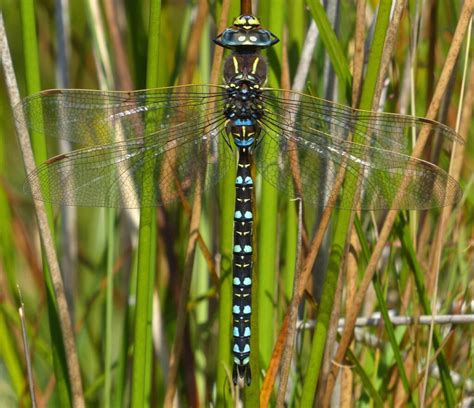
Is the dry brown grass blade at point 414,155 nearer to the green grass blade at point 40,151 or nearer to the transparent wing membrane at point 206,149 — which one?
the transparent wing membrane at point 206,149

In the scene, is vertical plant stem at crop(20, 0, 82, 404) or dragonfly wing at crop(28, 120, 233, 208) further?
dragonfly wing at crop(28, 120, 233, 208)

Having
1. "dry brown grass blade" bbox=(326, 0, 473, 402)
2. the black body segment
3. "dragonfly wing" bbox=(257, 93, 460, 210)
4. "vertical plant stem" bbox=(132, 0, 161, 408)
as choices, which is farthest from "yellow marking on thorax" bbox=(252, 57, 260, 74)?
"dry brown grass blade" bbox=(326, 0, 473, 402)

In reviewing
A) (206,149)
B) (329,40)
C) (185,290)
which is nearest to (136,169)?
(206,149)

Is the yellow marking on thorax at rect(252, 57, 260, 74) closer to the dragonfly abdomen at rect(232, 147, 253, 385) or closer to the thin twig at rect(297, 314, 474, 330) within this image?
the dragonfly abdomen at rect(232, 147, 253, 385)

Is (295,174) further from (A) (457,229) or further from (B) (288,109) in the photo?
(A) (457,229)

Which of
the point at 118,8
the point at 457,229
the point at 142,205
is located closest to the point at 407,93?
the point at 457,229

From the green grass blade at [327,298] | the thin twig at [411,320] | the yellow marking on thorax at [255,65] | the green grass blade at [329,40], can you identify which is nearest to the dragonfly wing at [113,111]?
the yellow marking on thorax at [255,65]

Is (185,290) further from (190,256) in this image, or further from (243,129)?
(243,129)

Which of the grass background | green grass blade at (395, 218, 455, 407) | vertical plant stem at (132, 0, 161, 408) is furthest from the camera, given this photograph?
green grass blade at (395, 218, 455, 407)
